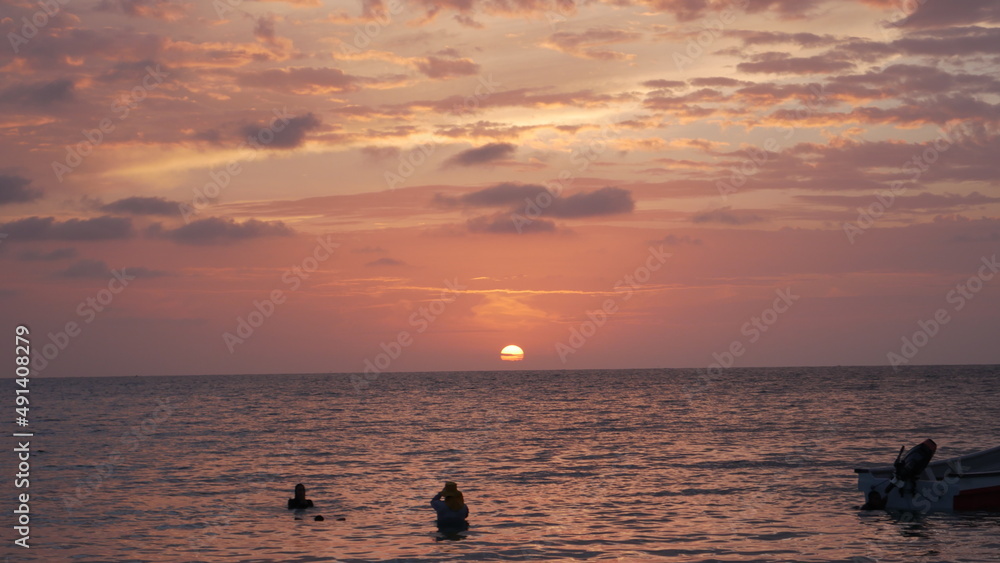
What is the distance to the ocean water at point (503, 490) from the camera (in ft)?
86.2

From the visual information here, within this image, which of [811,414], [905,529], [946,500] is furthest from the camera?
[811,414]

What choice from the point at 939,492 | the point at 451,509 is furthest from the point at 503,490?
the point at 939,492

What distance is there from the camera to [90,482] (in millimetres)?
41062

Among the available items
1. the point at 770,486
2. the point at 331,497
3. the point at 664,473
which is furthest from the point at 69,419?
the point at 770,486

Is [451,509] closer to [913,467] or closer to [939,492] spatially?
[913,467]

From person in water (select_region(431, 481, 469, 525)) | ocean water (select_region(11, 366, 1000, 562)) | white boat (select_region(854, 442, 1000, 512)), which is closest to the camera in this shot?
ocean water (select_region(11, 366, 1000, 562))

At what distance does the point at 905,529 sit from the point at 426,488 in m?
20.0

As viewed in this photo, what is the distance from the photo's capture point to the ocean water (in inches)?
1035

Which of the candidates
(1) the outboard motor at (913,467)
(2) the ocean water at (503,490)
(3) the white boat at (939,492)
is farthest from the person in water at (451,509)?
(1) the outboard motor at (913,467)

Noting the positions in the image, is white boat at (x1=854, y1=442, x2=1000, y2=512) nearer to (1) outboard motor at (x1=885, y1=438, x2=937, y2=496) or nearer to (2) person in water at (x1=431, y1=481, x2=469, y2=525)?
(1) outboard motor at (x1=885, y1=438, x2=937, y2=496)

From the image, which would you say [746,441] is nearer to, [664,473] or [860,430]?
[860,430]

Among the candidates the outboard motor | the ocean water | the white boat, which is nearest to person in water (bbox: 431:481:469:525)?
the ocean water

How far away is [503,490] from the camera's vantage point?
3800 cm

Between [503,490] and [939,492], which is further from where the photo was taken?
[503,490]
